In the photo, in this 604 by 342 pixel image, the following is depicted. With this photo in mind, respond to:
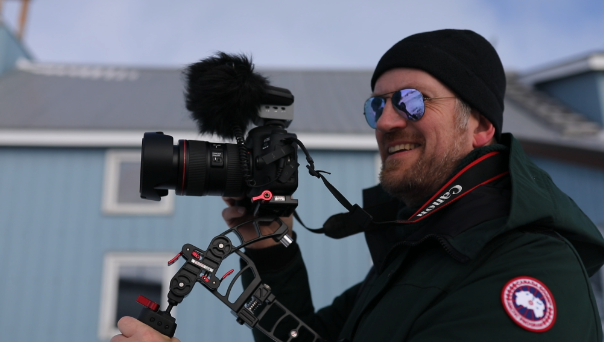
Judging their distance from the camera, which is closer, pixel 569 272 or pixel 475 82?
pixel 569 272

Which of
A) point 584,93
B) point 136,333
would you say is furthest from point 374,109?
point 584,93

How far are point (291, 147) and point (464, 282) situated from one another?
0.71 m

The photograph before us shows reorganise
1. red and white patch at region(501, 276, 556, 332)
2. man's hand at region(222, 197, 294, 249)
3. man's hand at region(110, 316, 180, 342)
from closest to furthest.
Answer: red and white patch at region(501, 276, 556, 332) < man's hand at region(110, 316, 180, 342) < man's hand at region(222, 197, 294, 249)

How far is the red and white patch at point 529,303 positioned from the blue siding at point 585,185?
512cm

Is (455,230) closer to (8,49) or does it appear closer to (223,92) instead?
(223,92)

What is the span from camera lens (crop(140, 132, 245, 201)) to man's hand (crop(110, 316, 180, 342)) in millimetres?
450

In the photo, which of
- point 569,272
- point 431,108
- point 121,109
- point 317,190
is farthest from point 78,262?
point 569,272

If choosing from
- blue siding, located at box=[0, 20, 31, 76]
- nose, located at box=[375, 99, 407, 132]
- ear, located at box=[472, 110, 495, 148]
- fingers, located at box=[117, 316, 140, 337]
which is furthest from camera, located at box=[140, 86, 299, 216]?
blue siding, located at box=[0, 20, 31, 76]

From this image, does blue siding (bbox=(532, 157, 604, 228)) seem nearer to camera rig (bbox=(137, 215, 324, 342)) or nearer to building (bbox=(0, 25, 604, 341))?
building (bbox=(0, 25, 604, 341))

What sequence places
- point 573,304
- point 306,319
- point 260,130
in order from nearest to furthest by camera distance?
point 573,304 → point 260,130 → point 306,319

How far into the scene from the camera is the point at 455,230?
1.24 meters

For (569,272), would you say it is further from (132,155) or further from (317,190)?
(132,155)

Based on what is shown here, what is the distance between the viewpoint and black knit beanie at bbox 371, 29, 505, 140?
1.56m

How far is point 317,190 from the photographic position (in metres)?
6.35
